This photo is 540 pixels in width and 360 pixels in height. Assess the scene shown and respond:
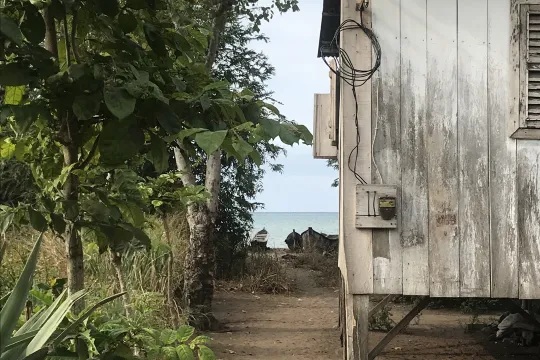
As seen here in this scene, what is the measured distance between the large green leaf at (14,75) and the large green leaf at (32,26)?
10 cm

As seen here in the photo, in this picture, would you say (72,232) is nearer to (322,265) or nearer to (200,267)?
(200,267)

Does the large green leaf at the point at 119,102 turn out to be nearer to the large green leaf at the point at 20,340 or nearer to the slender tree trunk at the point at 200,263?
the large green leaf at the point at 20,340

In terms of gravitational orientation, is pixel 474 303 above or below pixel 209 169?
below

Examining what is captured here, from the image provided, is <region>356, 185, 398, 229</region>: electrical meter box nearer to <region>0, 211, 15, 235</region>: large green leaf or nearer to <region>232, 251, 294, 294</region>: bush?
<region>0, 211, 15, 235</region>: large green leaf

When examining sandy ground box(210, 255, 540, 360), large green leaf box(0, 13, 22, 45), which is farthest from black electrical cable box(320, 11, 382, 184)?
sandy ground box(210, 255, 540, 360)

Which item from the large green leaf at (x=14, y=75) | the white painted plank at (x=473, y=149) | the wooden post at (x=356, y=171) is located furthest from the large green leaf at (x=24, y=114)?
the white painted plank at (x=473, y=149)

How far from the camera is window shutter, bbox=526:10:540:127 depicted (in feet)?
13.6

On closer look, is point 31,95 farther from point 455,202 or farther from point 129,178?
point 455,202

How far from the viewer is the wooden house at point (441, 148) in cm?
412

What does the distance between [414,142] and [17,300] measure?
303 centimetres

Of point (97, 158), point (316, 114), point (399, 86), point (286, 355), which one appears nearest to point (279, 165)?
point (316, 114)

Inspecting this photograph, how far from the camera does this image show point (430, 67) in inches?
165

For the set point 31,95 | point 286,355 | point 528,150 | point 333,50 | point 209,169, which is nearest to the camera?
point 31,95

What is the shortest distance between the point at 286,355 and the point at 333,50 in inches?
146
